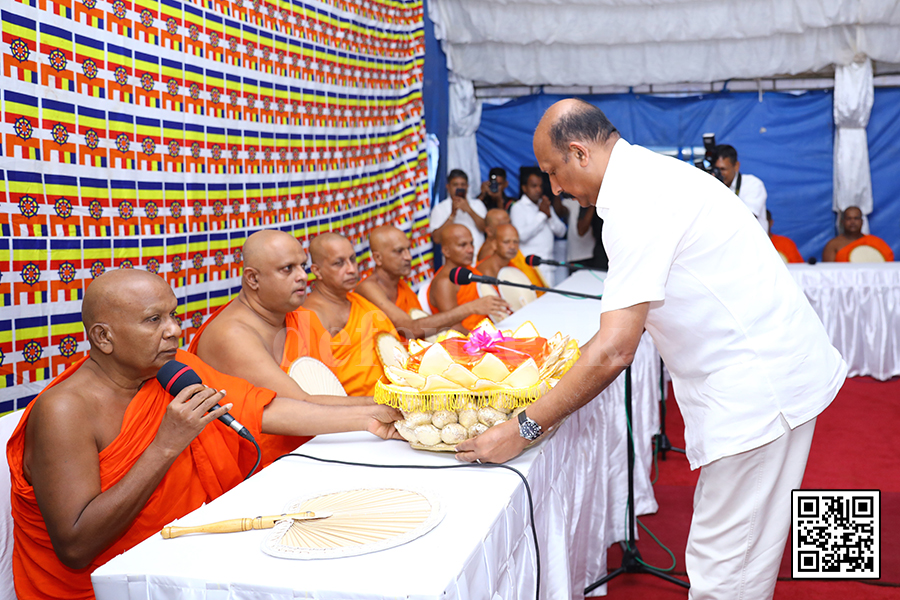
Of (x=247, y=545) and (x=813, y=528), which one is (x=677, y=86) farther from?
(x=247, y=545)

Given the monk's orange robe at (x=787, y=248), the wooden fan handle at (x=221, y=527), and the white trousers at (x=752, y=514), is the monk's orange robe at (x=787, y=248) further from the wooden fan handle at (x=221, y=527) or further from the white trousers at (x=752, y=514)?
the wooden fan handle at (x=221, y=527)

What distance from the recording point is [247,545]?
4.00ft

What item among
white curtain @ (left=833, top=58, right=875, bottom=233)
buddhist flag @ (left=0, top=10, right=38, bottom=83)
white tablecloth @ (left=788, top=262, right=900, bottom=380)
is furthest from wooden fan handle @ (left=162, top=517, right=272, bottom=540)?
white curtain @ (left=833, top=58, right=875, bottom=233)

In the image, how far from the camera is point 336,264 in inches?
134

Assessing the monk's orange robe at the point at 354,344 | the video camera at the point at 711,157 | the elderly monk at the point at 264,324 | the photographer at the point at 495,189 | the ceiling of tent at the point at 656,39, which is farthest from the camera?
the photographer at the point at 495,189

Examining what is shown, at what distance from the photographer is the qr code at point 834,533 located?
71.5 inches

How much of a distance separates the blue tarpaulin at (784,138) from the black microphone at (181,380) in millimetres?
6226

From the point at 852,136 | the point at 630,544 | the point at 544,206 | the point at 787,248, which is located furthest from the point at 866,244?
the point at 630,544

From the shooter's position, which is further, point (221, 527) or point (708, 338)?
point (708, 338)

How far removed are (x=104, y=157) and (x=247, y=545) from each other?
2045mm

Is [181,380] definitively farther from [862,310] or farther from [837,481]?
[862,310]

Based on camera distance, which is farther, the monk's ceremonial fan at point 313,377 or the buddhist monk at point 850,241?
the buddhist monk at point 850,241

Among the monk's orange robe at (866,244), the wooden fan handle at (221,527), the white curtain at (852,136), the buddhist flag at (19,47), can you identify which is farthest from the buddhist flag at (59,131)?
the white curtain at (852,136)

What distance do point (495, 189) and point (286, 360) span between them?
4768mm
